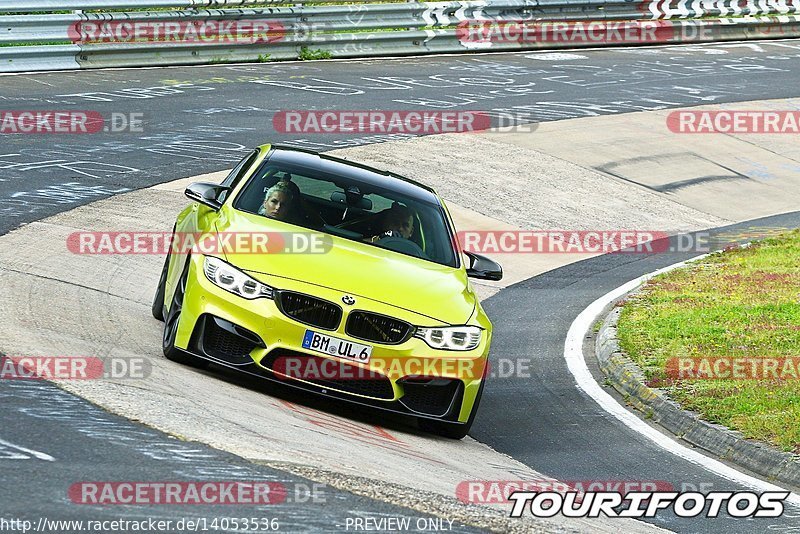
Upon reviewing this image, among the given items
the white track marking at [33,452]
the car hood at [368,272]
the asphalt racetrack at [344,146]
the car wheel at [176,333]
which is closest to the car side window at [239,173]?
the car hood at [368,272]

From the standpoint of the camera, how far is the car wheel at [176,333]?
27.3 ft

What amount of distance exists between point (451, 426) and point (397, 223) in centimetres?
168

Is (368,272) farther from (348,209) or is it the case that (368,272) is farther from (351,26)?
(351,26)

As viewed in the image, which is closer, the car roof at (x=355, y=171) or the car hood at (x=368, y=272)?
the car hood at (x=368, y=272)

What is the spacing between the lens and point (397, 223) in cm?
940

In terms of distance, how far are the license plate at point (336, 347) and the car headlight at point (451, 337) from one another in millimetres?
370

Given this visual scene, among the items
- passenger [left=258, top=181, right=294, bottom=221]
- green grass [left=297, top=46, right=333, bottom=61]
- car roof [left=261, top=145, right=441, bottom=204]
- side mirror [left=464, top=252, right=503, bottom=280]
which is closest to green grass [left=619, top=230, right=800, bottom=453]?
side mirror [left=464, top=252, right=503, bottom=280]

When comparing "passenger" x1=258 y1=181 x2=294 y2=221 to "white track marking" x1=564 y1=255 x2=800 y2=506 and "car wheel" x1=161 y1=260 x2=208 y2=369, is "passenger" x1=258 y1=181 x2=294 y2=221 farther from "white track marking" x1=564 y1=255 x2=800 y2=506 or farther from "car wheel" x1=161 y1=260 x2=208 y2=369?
"white track marking" x1=564 y1=255 x2=800 y2=506

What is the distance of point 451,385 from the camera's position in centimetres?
826

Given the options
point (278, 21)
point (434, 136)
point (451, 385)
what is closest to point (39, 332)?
point (451, 385)

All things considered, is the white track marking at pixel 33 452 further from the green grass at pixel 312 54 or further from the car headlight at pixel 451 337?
the green grass at pixel 312 54

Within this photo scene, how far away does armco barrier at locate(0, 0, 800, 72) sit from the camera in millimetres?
20672

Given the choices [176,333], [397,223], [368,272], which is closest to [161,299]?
[176,333]

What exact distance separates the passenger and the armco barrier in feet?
39.2
